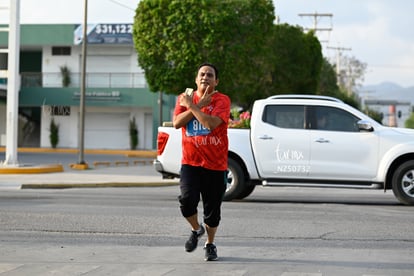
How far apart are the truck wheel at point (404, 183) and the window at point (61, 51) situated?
3865 cm

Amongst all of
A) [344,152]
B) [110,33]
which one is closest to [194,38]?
[110,33]

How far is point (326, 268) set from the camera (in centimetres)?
786

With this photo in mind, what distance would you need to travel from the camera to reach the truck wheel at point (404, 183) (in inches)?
574

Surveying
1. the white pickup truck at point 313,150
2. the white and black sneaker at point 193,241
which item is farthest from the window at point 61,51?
the white and black sneaker at point 193,241

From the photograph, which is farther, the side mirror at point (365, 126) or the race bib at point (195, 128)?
the side mirror at point (365, 126)

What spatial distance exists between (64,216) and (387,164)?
5918mm

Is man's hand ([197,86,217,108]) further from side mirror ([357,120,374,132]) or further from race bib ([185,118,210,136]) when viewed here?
side mirror ([357,120,374,132])

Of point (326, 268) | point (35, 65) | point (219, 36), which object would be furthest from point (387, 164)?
point (35, 65)

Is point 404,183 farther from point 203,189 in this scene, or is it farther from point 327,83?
point 327,83

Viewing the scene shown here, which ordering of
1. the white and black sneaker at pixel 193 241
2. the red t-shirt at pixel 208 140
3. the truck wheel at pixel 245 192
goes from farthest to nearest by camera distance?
the truck wheel at pixel 245 192
the white and black sneaker at pixel 193 241
the red t-shirt at pixel 208 140

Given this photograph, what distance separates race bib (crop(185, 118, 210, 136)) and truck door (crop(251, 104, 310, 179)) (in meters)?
6.97

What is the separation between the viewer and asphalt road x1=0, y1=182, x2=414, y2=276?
7867mm

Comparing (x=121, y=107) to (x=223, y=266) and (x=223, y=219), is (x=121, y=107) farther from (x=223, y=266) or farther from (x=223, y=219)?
(x=223, y=266)

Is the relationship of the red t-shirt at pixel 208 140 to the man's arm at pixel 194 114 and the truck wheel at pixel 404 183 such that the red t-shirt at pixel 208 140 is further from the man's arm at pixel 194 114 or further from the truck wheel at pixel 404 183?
the truck wheel at pixel 404 183
